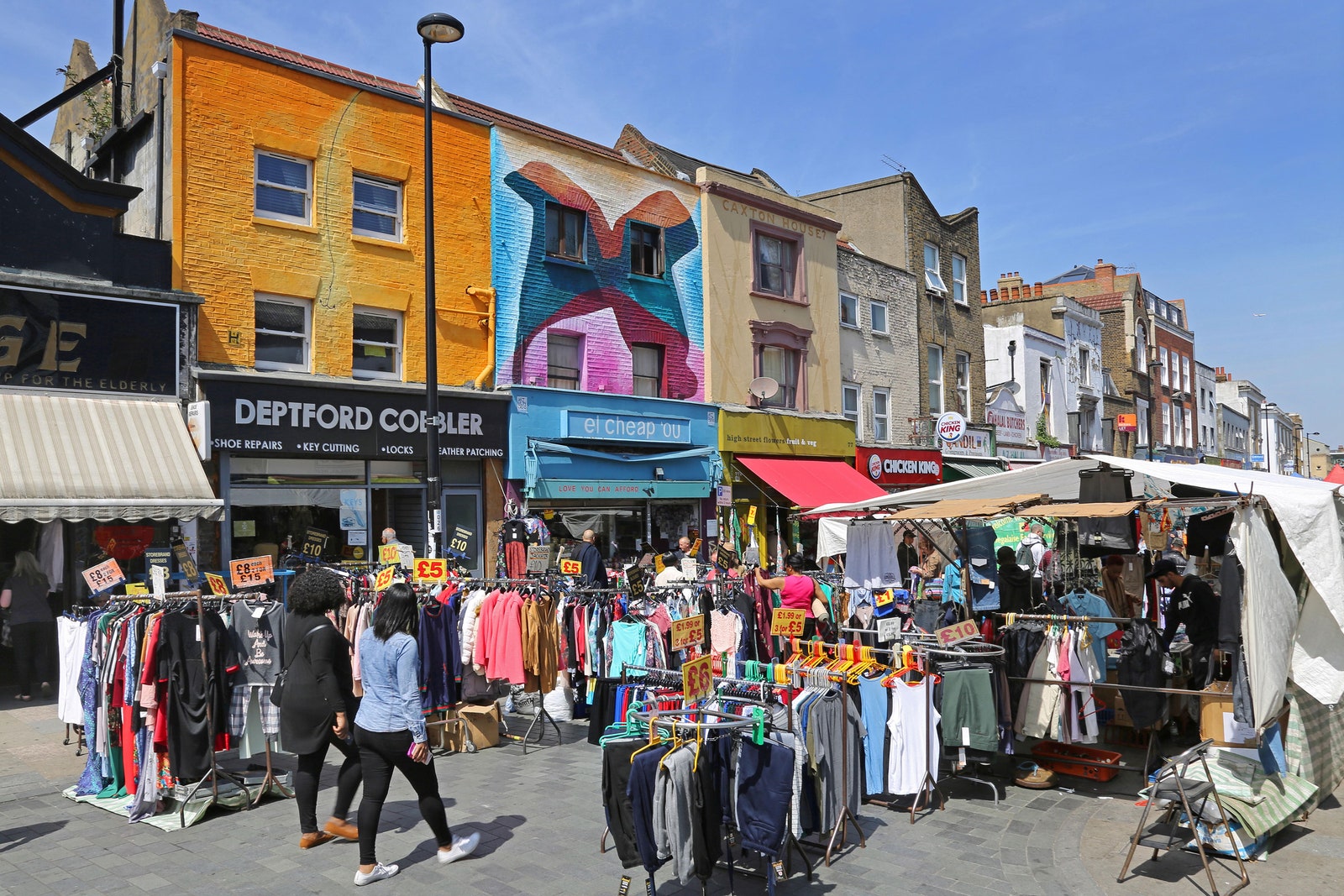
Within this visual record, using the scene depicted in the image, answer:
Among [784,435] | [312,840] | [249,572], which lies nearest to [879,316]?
[784,435]

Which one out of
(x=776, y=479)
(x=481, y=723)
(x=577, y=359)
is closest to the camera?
(x=481, y=723)

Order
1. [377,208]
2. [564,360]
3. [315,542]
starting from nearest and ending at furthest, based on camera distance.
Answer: [315,542] < [377,208] < [564,360]

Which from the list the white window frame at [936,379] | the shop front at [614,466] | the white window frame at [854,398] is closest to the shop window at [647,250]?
the shop front at [614,466]

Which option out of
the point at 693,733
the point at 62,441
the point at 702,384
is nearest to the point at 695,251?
the point at 702,384

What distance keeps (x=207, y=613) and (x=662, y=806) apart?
174 inches

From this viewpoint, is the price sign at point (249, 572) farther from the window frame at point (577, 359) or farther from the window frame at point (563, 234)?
the window frame at point (563, 234)

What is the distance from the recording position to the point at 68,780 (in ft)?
28.1

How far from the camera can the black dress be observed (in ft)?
21.7

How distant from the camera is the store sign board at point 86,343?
41.8 ft

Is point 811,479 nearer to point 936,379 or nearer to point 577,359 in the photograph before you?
point 577,359

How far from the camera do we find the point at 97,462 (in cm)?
1255

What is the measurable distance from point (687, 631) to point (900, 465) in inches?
842

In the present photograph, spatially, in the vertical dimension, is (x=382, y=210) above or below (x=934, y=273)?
below

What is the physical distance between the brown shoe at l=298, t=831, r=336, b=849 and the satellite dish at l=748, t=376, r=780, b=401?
17165 millimetres
